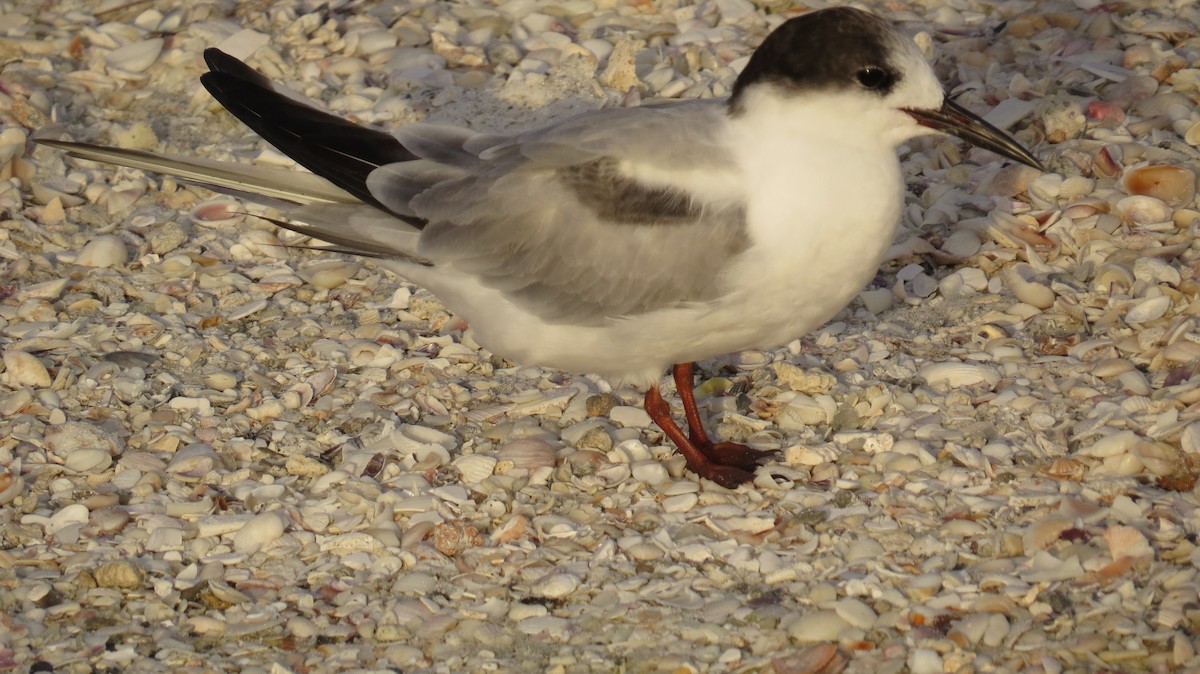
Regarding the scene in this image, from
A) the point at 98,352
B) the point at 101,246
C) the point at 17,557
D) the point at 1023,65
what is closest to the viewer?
the point at 17,557

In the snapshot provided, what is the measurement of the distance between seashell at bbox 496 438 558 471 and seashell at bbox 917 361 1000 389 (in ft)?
4.12

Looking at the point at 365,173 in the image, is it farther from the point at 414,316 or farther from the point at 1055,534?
the point at 1055,534

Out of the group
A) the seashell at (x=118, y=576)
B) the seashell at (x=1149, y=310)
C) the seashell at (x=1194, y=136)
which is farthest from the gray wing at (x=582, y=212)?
the seashell at (x=1194, y=136)

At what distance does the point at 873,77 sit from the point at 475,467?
167cm

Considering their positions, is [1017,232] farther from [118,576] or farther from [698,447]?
[118,576]

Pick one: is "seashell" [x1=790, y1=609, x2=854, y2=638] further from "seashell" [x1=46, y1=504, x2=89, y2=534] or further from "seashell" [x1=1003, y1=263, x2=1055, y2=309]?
"seashell" [x1=46, y1=504, x2=89, y2=534]

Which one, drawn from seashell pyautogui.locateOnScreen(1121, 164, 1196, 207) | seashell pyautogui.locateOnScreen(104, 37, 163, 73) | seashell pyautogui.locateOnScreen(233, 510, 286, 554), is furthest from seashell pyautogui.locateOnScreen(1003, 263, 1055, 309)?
seashell pyautogui.locateOnScreen(104, 37, 163, 73)

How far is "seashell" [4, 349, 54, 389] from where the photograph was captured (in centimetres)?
492

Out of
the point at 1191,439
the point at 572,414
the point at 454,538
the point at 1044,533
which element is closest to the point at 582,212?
the point at 572,414

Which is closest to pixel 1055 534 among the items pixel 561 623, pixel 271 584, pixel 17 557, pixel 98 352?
pixel 561 623

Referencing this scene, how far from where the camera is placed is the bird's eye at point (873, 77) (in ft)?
13.4

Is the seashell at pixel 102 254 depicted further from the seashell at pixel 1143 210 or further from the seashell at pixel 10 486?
the seashell at pixel 1143 210

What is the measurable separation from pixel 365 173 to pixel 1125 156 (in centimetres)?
294

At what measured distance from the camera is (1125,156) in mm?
5699
